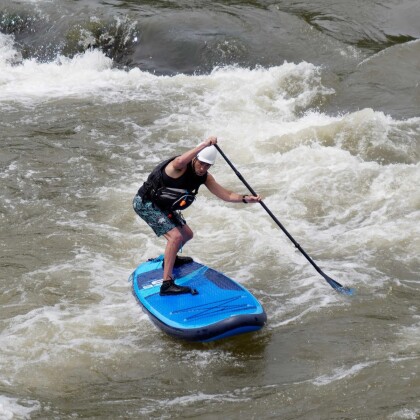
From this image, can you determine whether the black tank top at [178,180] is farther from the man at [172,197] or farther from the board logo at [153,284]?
the board logo at [153,284]

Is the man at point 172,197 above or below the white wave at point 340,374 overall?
above

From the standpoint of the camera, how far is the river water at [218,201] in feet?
18.3

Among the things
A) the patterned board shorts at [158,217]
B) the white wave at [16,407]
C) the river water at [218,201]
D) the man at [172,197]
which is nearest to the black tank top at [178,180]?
the man at [172,197]

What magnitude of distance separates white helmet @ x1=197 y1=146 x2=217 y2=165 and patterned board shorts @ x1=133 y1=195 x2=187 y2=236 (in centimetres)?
61

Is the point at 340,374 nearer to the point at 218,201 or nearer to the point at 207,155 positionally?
the point at 207,155

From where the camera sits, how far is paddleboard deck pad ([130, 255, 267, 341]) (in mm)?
5938

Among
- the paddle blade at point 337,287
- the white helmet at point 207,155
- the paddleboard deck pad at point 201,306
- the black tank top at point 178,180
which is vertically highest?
the white helmet at point 207,155

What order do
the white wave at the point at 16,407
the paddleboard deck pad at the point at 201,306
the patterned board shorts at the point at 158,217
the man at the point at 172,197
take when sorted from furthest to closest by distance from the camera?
1. the patterned board shorts at the point at 158,217
2. the man at the point at 172,197
3. the paddleboard deck pad at the point at 201,306
4. the white wave at the point at 16,407

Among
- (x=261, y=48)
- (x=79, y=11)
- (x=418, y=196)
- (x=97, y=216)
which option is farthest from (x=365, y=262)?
(x=79, y=11)

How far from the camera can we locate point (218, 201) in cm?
891

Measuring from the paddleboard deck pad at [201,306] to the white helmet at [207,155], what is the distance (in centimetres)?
108

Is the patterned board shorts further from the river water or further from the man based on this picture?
the river water

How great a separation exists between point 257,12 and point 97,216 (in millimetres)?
7386

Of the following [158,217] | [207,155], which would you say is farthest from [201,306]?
[207,155]
